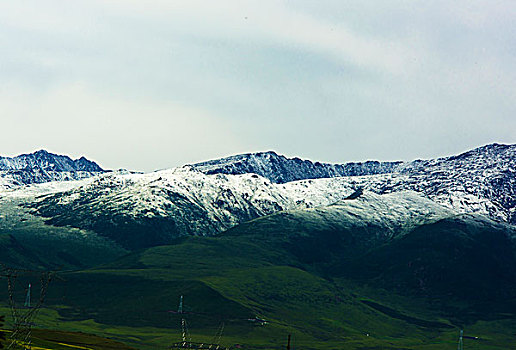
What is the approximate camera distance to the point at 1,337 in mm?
84812

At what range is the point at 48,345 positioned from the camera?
197 meters

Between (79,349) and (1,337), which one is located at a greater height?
(1,337)

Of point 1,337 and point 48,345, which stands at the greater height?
point 1,337

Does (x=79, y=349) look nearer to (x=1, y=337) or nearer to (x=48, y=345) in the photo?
(x=48, y=345)

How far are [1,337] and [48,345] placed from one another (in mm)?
119726

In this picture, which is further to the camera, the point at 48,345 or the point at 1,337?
the point at 48,345

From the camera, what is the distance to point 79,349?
199000 millimetres

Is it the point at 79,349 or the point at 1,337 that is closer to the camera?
the point at 1,337

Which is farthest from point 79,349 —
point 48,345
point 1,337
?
A: point 1,337

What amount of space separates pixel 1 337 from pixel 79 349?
12025 centimetres

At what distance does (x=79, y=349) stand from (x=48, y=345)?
9.04 meters
